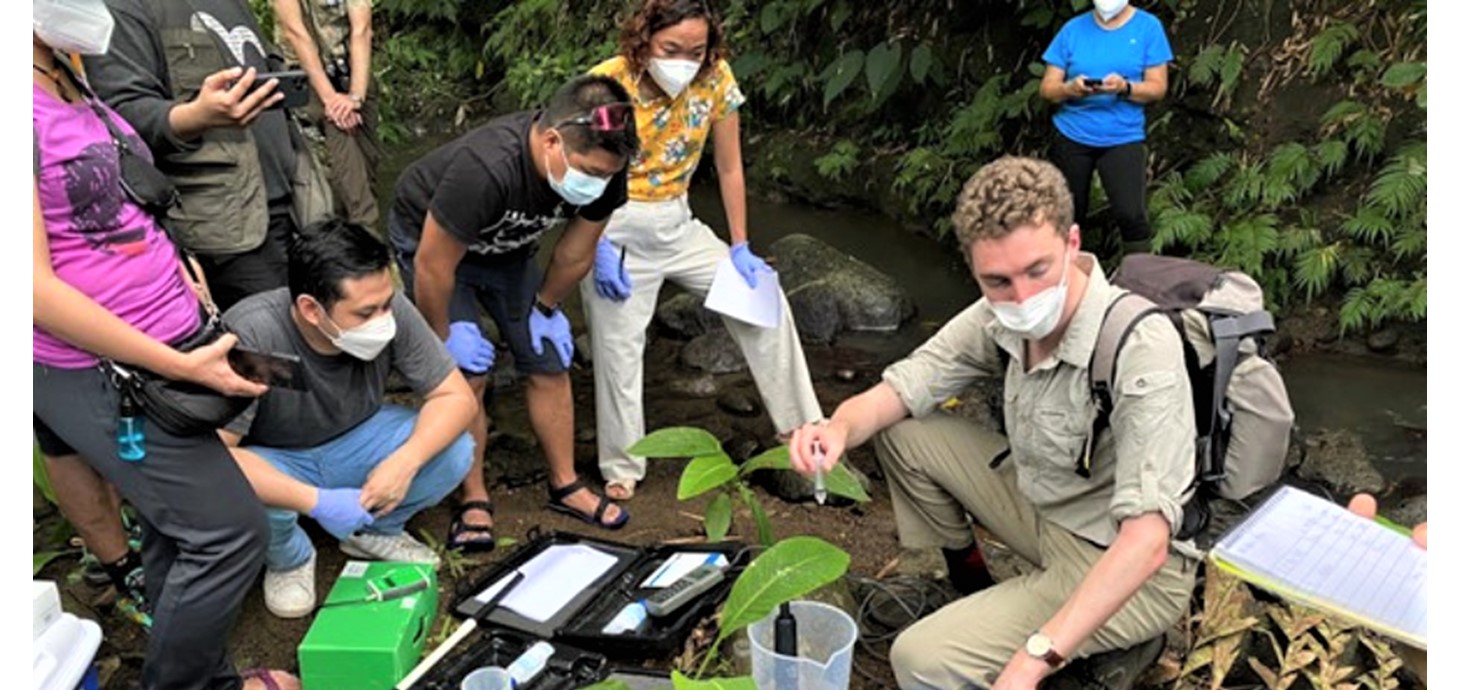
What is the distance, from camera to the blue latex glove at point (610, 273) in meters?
3.59

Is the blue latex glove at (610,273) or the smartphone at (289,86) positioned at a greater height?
the smartphone at (289,86)

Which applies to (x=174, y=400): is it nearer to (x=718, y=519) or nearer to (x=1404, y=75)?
(x=718, y=519)

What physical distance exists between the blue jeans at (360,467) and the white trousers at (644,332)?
0.58 metres

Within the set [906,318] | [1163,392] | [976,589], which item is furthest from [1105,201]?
[1163,392]

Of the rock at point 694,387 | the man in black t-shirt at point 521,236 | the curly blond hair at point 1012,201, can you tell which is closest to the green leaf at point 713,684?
the curly blond hair at point 1012,201

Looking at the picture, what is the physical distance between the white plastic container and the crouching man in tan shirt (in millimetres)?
1521

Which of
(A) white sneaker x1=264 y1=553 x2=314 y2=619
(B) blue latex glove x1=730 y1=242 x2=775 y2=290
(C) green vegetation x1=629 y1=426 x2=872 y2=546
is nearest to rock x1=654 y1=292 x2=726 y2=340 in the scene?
(B) blue latex glove x1=730 y1=242 x2=775 y2=290

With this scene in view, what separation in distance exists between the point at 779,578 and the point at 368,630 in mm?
988

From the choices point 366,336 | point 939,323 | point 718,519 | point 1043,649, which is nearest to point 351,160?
point 366,336

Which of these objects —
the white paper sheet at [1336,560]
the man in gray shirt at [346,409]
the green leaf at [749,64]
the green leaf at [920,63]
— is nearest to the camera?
the white paper sheet at [1336,560]

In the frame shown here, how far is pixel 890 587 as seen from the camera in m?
Answer: 3.19

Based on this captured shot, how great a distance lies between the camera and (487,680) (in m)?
2.60

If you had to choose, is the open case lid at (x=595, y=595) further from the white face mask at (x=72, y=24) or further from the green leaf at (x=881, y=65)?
the green leaf at (x=881, y=65)

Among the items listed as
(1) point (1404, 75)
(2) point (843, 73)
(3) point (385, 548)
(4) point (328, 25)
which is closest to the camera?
(3) point (385, 548)
